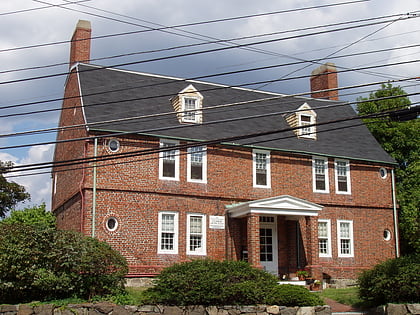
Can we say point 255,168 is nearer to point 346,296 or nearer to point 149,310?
point 346,296

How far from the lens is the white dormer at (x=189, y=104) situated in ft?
81.6

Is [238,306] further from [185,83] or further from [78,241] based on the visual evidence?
[185,83]

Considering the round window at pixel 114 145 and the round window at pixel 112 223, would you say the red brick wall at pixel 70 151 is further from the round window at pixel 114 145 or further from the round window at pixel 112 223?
the round window at pixel 112 223

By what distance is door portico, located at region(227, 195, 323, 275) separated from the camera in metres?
22.8

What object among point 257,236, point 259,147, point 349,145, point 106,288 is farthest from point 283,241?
point 106,288

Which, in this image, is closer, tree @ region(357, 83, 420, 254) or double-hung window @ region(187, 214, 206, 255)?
double-hung window @ region(187, 214, 206, 255)

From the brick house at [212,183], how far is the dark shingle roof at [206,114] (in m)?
0.07

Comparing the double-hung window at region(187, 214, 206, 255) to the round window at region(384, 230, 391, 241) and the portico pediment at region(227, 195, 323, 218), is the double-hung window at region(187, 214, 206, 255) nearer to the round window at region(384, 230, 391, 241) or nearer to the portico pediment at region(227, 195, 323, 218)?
the portico pediment at region(227, 195, 323, 218)

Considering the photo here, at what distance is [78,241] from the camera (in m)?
17.0

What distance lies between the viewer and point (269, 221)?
82.8 ft

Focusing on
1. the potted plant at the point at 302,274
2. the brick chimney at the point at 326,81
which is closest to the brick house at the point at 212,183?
the potted plant at the point at 302,274

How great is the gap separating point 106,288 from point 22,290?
2.45 meters

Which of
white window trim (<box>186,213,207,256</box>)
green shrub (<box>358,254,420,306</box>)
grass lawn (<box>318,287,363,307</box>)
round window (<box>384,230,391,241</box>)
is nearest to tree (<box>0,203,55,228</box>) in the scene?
white window trim (<box>186,213,207,256</box>)

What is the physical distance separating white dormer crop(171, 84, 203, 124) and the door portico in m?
4.46
